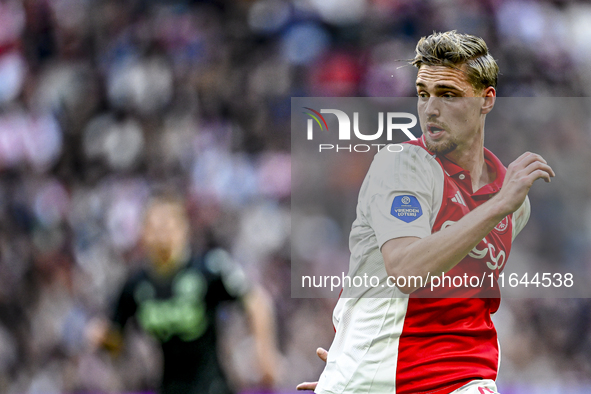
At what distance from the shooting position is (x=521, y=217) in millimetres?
2344

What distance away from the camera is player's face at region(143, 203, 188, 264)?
4426mm

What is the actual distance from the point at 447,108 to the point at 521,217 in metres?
0.50

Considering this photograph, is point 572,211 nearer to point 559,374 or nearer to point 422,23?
point 559,374

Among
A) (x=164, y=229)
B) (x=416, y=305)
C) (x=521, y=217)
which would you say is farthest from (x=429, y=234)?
(x=164, y=229)

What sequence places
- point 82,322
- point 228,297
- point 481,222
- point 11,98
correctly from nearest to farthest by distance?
point 481,222 < point 228,297 < point 82,322 < point 11,98

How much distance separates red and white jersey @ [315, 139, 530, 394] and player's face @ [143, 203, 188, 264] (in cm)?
240

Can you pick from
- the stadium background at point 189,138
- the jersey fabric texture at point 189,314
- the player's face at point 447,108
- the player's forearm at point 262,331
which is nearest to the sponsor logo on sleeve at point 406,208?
the player's face at point 447,108

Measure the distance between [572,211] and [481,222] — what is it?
780mm

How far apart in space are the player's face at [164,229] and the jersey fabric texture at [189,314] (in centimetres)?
18

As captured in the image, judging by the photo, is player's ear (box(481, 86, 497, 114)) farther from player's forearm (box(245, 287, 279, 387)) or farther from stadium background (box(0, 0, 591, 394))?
stadium background (box(0, 0, 591, 394))

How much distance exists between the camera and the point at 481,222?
1922 mm

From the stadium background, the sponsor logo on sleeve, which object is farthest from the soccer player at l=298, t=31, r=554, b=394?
the stadium background

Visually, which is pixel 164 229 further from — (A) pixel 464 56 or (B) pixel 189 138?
(B) pixel 189 138

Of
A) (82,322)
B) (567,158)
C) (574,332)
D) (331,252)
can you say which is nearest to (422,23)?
(574,332)
